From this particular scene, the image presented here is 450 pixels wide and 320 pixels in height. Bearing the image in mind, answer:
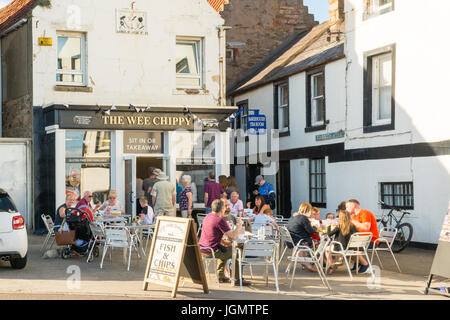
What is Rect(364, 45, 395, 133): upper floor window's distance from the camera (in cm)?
2077

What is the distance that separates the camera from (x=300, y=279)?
13633mm

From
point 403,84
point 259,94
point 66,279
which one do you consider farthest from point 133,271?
point 259,94

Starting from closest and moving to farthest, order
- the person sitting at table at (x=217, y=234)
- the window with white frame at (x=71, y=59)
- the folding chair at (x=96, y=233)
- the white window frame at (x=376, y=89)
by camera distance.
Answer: the person sitting at table at (x=217, y=234) → the folding chair at (x=96, y=233) → the white window frame at (x=376, y=89) → the window with white frame at (x=71, y=59)

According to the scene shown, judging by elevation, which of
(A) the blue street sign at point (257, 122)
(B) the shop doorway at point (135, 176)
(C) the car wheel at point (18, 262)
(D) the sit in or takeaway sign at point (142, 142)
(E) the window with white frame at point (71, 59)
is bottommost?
(C) the car wheel at point (18, 262)

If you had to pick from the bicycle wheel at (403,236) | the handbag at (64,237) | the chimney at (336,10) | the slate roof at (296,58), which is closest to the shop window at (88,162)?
the handbag at (64,237)

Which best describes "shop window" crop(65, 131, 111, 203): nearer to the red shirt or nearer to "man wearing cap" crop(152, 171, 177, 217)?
"man wearing cap" crop(152, 171, 177, 217)

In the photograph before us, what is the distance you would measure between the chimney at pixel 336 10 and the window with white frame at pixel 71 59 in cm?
918

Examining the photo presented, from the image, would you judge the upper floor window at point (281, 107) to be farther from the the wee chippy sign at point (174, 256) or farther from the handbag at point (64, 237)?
the the wee chippy sign at point (174, 256)

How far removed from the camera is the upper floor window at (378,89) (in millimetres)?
20766

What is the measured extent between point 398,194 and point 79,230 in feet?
Result: 29.3

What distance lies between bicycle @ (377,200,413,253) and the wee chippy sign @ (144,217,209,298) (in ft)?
26.0

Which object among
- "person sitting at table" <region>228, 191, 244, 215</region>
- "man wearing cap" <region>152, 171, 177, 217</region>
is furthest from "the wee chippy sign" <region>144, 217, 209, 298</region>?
"man wearing cap" <region>152, 171, 177, 217</region>

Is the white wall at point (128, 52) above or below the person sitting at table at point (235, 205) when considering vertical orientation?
above

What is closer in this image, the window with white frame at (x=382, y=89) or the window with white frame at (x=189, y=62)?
the window with white frame at (x=382, y=89)
